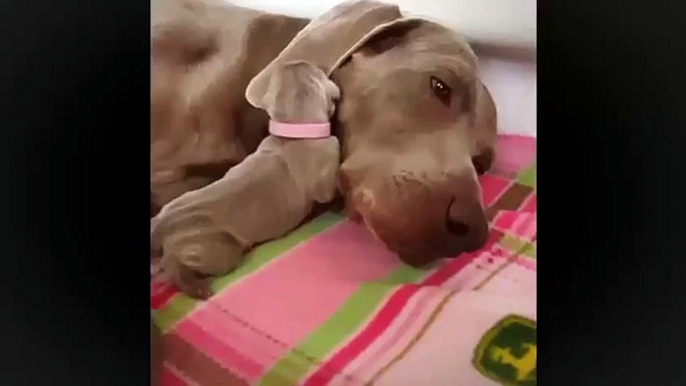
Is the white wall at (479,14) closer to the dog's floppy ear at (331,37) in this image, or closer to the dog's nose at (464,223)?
the dog's floppy ear at (331,37)

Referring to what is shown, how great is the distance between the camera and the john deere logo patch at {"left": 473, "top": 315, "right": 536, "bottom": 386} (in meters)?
1.27

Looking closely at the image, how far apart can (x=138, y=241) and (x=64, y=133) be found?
0.59 feet

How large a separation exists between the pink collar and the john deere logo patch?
37 cm

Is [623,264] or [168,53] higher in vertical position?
[168,53]

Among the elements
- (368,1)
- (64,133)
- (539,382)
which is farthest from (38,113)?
(539,382)

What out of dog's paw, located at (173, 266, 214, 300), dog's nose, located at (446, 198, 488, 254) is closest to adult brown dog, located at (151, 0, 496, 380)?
dog's nose, located at (446, 198, 488, 254)

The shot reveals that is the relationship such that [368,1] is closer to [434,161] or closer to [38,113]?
[434,161]

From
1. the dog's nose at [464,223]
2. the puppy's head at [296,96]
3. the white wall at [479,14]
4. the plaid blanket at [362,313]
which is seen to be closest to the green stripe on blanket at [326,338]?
the plaid blanket at [362,313]

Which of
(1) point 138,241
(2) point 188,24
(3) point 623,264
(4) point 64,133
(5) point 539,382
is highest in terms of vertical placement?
(2) point 188,24

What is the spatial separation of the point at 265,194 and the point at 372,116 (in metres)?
0.19

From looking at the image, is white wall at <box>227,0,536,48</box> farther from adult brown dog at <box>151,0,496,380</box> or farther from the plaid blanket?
the plaid blanket

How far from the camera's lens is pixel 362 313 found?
4.12 ft

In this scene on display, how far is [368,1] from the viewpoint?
129cm

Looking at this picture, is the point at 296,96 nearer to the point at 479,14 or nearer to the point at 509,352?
the point at 479,14
